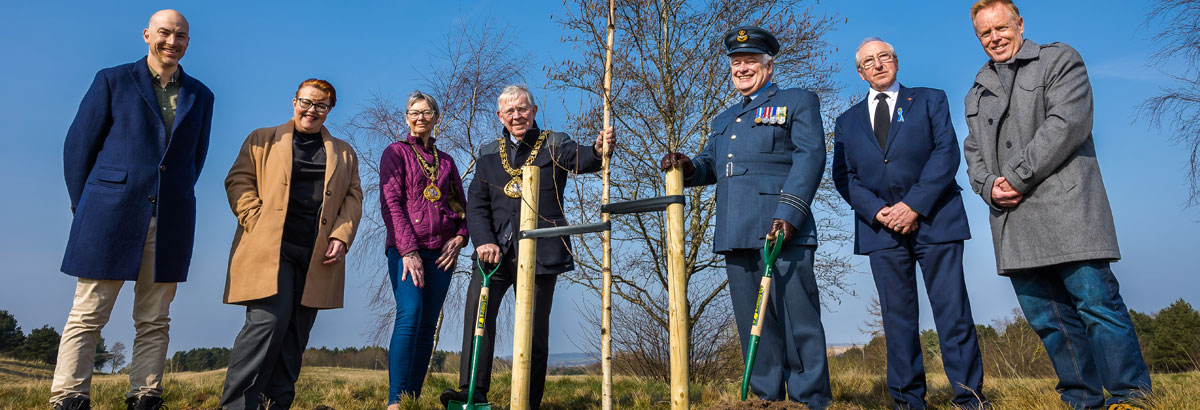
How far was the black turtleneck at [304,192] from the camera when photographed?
411 cm

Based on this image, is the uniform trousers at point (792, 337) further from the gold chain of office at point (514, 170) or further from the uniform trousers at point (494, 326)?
the gold chain of office at point (514, 170)

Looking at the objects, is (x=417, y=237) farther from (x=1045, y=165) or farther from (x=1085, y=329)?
(x=1085, y=329)

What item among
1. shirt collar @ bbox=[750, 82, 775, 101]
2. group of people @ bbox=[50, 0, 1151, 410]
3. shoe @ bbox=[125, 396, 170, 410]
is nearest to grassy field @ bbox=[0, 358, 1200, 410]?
group of people @ bbox=[50, 0, 1151, 410]

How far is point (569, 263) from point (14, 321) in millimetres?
31004

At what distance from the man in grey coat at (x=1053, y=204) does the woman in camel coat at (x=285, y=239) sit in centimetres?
359

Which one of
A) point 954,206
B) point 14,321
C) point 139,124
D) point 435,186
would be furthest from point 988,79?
point 14,321

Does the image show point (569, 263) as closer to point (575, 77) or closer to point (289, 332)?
point (289, 332)

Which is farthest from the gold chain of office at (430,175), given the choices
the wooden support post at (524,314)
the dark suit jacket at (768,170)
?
the dark suit jacket at (768,170)

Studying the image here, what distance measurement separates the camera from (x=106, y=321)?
151 inches

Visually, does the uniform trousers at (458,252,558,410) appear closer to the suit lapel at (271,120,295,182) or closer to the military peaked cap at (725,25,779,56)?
the suit lapel at (271,120,295,182)

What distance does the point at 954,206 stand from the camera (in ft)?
12.3

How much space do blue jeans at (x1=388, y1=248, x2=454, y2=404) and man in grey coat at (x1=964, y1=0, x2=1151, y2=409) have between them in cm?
308

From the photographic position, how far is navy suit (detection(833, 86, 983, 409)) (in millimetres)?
3672

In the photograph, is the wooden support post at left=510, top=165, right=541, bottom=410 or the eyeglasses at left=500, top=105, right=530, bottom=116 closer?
the wooden support post at left=510, top=165, right=541, bottom=410
